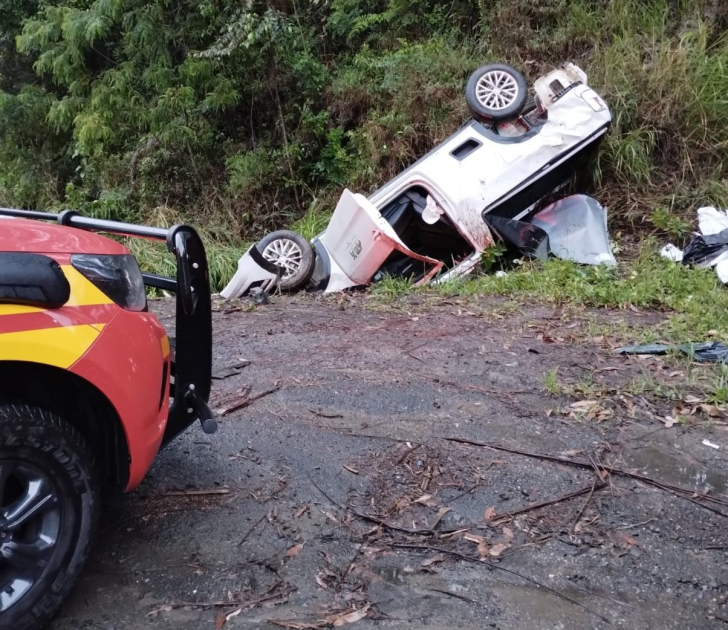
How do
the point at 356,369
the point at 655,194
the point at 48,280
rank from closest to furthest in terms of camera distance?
the point at 48,280 → the point at 356,369 → the point at 655,194

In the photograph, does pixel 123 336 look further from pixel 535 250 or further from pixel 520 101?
pixel 520 101

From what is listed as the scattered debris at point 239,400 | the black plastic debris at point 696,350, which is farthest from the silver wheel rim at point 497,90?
the scattered debris at point 239,400

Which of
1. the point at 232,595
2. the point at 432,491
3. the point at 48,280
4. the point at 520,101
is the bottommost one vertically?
the point at 432,491

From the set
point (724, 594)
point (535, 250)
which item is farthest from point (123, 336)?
point (535, 250)

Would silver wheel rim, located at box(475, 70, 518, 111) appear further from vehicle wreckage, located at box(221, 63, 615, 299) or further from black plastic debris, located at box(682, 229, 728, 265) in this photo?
black plastic debris, located at box(682, 229, 728, 265)

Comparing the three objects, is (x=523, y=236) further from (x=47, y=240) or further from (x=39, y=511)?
(x=39, y=511)

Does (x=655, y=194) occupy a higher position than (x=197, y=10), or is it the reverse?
(x=197, y=10)

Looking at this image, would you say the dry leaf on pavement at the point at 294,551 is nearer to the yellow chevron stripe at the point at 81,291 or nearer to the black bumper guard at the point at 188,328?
the black bumper guard at the point at 188,328

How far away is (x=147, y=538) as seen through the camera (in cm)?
255

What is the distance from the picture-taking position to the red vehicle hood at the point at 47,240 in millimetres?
1987

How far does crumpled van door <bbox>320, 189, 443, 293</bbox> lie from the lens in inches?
259

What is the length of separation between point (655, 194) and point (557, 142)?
1.87 meters

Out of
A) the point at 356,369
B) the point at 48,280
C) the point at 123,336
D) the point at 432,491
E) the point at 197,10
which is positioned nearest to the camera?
the point at 48,280

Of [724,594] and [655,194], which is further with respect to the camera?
[655,194]
